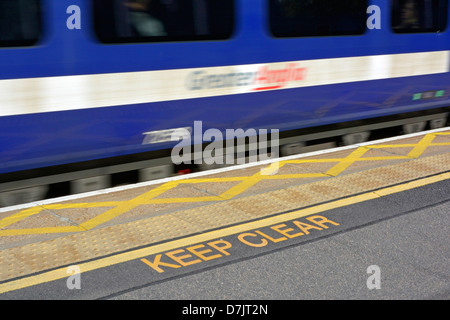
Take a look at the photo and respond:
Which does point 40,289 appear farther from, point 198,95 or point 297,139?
point 297,139

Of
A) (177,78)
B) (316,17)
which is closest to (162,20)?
(177,78)

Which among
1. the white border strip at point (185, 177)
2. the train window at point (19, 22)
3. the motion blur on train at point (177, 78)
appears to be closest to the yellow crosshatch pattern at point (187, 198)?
the white border strip at point (185, 177)

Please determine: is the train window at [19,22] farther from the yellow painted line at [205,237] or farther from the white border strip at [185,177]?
the yellow painted line at [205,237]

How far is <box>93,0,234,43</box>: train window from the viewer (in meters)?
5.54

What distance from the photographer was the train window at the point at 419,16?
7.88 meters

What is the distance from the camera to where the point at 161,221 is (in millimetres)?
5055

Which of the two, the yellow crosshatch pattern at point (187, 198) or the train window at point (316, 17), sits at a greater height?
the train window at point (316, 17)

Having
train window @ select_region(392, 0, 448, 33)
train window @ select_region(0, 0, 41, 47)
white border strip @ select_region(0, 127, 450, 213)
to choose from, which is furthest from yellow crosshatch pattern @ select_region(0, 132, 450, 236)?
train window @ select_region(392, 0, 448, 33)

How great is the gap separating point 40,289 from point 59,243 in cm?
79

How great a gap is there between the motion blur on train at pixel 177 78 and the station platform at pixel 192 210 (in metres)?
0.42

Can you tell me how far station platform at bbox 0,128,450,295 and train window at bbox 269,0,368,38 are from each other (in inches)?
66.3

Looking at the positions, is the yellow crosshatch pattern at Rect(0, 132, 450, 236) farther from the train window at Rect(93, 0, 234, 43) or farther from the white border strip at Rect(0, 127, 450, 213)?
the train window at Rect(93, 0, 234, 43)
